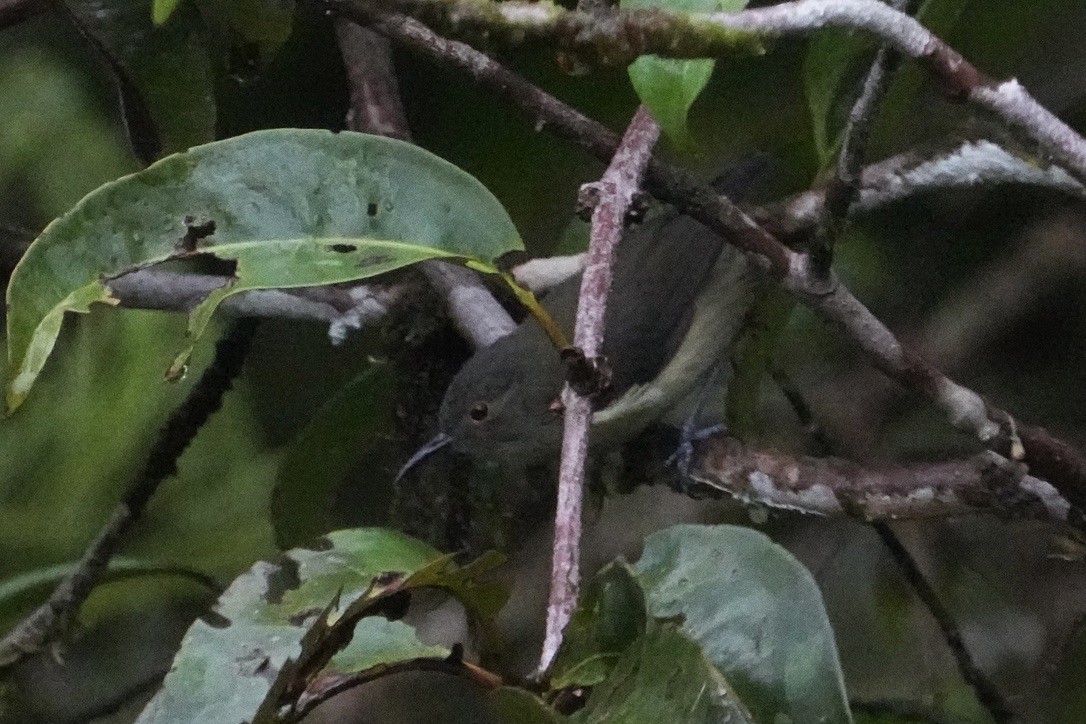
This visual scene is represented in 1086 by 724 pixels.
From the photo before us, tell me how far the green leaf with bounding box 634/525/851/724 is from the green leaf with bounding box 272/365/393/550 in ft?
2.75

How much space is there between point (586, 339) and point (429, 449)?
80cm

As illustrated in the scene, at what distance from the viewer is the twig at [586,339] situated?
74 centimetres

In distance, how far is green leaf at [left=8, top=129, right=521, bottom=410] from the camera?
0.77 m

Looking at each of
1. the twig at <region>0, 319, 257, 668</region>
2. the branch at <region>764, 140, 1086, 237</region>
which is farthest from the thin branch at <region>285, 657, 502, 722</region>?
the twig at <region>0, 319, 257, 668</region>

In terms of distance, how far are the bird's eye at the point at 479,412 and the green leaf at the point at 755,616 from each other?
2.51ft

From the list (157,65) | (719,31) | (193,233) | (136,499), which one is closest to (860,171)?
(719,31)

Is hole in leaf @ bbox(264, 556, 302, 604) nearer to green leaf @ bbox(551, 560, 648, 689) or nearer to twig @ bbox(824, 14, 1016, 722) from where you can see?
green leaf @ bbox(551, 560, 648, 689)

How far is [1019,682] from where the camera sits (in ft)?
6.09

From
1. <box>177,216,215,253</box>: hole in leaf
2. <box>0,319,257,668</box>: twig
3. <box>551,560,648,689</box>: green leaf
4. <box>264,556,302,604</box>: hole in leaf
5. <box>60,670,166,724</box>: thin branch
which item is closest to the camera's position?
<box>551,560,648,689</box>: green leaf

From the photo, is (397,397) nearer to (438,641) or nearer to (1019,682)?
(438,641)

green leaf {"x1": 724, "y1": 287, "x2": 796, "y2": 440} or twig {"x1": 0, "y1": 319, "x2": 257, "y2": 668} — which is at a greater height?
green leaf {"x1": 724, "y1": 287, "x2": 796, "y2": 440}

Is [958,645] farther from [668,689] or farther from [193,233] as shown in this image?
[193,233]

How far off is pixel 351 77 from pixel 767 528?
3.25 feet

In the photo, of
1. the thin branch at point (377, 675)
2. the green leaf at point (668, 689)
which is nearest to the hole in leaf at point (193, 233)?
the thin branch at point (377, 675)
